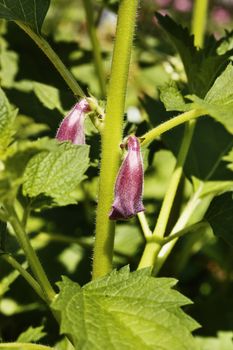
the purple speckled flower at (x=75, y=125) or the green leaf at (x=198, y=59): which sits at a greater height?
the green leaf at (x=198, y=59)

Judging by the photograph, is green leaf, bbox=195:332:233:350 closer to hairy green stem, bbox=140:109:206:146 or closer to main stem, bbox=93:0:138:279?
main stem, bbox=93:0:138:279

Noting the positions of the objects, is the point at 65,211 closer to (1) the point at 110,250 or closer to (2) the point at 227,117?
(1) the point at 110,250

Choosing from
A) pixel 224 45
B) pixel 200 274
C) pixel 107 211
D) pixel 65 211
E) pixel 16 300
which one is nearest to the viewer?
pixel 107 211

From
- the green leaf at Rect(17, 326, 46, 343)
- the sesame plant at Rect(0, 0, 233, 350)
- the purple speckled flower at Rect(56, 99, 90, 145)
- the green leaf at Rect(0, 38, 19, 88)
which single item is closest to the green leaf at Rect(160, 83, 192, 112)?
the sesame plant at Rect(0, 0, 233, 350)

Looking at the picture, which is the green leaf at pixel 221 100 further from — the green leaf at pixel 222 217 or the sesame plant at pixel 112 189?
the green leaf at pixel 222 217

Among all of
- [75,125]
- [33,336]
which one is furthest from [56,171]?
[33,336]

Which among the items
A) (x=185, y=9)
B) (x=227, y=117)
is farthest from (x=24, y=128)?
(x=185, y=9)

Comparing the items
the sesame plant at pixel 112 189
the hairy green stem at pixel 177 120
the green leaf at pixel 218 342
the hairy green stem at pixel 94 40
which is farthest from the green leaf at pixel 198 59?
the green leaf at pixel 218 342
